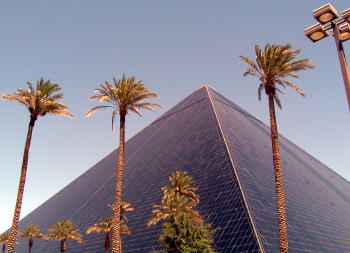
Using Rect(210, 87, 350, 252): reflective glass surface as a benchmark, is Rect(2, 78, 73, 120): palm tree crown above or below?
above

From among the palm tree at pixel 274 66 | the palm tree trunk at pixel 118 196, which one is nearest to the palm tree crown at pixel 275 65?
the palm tree at pixel 274 66

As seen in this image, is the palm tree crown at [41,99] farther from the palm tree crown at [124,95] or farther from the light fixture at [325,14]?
the light fixture at [325,14]

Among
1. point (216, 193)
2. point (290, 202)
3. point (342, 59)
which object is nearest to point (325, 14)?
point (342, 59)

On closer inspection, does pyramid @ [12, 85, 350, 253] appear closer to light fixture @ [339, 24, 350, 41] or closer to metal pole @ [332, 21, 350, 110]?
light fixture @ [339, 24, 350, 41]

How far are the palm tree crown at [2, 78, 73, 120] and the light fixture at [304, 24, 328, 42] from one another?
2327 centimetres

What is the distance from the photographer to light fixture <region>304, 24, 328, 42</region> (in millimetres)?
8039

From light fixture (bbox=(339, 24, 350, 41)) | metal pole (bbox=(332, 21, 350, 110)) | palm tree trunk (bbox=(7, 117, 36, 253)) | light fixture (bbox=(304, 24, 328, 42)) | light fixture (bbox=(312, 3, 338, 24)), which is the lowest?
metal pole (bbox=(332, 21, 350, 110))

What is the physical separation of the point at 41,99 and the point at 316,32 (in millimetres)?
23710

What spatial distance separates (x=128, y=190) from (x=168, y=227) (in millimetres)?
40158

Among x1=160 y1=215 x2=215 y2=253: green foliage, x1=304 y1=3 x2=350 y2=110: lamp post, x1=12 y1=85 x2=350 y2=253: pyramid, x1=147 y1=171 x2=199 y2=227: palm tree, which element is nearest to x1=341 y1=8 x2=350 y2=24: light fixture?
x1=304 y1=3 x2=350 y2=110: lamp post

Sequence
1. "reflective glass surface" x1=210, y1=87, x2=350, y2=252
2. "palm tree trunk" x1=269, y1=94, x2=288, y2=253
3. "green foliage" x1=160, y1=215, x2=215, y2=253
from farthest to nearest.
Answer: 1. "reflective glass surface" x1=210, y1=87, x2=350, y2=252
2. "green foliage" x1=160, y1=215, x2=215, y2=253
3. "palm tree trunk" x1=269, y1=94, x2=288, y2=253

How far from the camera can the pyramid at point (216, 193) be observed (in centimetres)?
4059

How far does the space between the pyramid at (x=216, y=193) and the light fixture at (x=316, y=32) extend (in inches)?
1170

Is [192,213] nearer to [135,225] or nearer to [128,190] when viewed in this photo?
[135,225]
